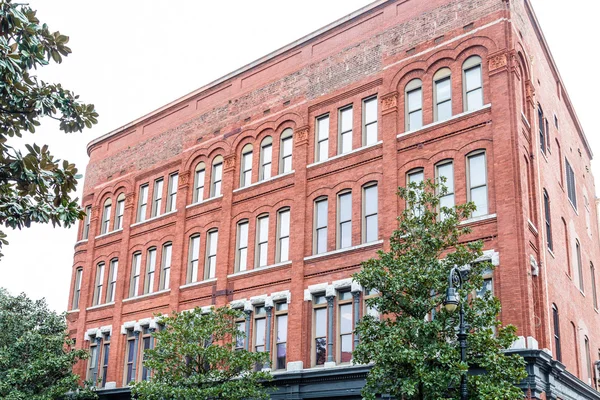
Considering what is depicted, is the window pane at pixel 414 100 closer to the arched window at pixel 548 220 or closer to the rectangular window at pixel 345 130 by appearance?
the rectangular window at pixel 345 130

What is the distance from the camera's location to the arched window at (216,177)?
1307 inches

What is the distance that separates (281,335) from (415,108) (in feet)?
32.1

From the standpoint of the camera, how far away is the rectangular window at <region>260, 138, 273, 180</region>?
31.2 m

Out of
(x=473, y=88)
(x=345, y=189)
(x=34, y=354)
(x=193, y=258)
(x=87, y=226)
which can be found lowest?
(x=34, y=354)

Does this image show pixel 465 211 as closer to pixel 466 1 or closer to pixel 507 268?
pixel 507 268

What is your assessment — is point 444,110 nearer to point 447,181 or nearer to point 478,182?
point 447,181

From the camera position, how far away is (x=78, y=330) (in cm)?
3722

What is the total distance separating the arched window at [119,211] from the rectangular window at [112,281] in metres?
1.87

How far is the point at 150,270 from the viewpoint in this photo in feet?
114

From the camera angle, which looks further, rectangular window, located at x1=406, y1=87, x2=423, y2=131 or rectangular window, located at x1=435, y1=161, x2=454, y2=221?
rectangular window, located at x1=406, y1=87, x2=423, y2=131

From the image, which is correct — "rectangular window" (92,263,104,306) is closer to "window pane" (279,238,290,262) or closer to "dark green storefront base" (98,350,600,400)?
"window pane" (279,238,290,262)

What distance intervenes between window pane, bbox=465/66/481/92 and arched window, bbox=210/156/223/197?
1228cm

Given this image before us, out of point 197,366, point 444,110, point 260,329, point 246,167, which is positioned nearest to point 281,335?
point 260,329

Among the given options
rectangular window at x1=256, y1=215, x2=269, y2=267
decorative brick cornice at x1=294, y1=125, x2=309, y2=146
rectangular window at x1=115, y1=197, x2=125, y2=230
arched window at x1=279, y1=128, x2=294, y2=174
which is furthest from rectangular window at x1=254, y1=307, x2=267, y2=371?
rectangular window at x1=115, y1=197, x2=125, y2=230
